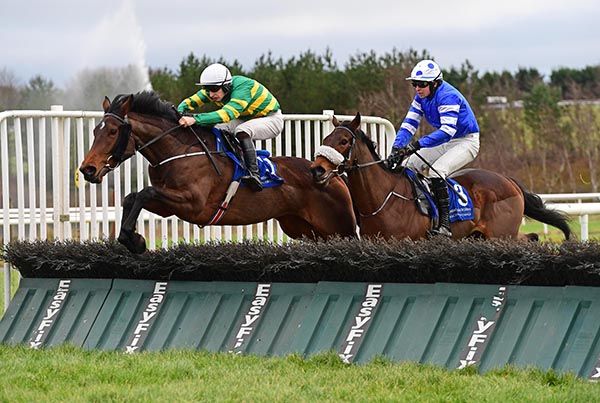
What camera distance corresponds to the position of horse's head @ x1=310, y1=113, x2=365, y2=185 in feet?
33.6

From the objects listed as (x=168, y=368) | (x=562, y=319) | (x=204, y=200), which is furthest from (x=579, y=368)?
(x=204, y=200)

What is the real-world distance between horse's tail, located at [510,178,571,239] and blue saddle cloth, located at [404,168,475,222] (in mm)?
938

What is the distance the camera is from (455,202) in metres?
11.1

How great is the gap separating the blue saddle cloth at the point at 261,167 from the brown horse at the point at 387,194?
486mm

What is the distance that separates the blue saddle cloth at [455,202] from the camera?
35.8 feet

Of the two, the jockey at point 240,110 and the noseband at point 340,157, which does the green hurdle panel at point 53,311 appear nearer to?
the jockey at point 240,110

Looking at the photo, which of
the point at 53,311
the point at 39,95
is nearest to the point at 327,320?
the point at 53,311

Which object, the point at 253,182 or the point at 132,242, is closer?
the point at 132,242

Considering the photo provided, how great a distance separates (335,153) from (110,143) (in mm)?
1770

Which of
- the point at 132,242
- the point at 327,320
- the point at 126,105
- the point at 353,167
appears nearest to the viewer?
the point at 327,320

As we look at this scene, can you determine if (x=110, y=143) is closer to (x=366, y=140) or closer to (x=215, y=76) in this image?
(x=215, y=76)

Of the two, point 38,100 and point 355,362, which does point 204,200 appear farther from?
point 38,100

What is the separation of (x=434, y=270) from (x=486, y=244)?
1.30 ft

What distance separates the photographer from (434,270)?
789 centimetres
